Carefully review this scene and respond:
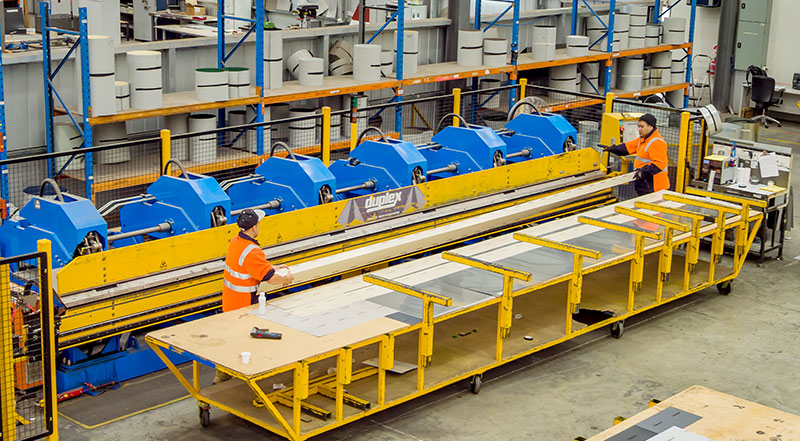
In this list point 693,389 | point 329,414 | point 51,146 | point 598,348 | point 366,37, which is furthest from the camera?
point 366,37

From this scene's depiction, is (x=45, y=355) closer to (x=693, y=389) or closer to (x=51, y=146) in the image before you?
(x=693, y=389)

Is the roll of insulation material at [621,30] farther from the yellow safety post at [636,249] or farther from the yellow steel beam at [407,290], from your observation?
the yellow steel beam at [407,290]

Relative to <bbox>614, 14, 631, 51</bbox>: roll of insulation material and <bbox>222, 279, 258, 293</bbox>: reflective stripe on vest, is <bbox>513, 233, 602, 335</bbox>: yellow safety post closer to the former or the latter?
<bbox>222, 279, 258, 293</bbox>: reflective stripe on vest

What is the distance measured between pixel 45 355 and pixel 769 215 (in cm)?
756

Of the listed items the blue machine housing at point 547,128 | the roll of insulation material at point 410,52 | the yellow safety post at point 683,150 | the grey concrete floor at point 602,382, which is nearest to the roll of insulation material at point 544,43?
the roll of insulation material at point 410,52

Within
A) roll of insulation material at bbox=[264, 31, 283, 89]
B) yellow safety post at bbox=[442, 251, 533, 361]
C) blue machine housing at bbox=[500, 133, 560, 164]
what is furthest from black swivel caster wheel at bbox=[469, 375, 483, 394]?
roll of insulation material at bbox=[264, 31, 283, 89]

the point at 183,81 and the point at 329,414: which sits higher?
the point at 183,81

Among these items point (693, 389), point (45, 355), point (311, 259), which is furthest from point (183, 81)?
point (693, 389)

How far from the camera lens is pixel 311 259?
8.61 meters

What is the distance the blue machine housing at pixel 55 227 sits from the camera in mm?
7254

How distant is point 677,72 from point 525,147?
6752mm

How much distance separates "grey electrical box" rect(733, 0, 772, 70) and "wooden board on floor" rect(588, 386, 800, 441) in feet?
44.9

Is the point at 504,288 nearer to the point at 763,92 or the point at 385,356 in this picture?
the point at 385,356

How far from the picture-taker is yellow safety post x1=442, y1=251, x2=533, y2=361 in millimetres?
7285
